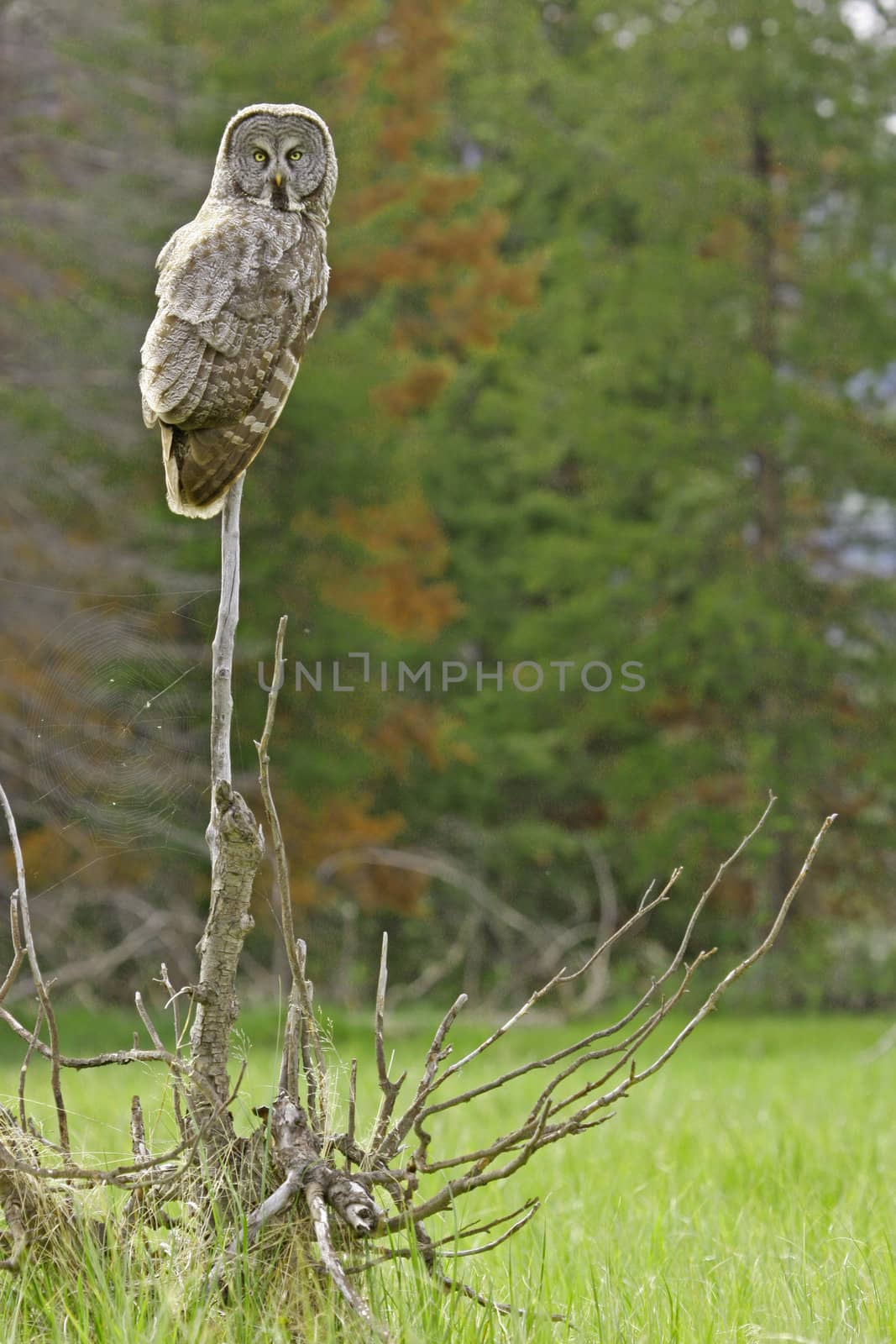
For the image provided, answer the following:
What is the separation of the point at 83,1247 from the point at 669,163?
11.6 meters

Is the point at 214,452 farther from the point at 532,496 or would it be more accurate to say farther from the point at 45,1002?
the point at 532,496

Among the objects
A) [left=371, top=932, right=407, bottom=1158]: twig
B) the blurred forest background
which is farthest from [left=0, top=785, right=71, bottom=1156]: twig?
the blurred forest background

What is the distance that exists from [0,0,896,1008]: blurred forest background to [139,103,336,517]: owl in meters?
7.15

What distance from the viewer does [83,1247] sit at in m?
2.29

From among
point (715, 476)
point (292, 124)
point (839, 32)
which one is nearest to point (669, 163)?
point (839, 32)

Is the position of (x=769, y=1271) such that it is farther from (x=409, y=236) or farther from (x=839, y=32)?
(x=409, y=236)

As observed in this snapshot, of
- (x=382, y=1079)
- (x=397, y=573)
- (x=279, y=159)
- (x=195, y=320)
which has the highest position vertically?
(x=279, y=159)

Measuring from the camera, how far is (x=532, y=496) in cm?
1382

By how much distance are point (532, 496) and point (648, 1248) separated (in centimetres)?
1090

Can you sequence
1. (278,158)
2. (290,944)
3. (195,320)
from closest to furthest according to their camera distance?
(290,944)
(195,320)
(278,158)

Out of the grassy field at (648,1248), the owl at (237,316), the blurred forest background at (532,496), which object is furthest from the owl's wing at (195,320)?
the blurred forest background at (532,496)

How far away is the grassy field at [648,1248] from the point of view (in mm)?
2215

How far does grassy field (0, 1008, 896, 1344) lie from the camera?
2.21 meters

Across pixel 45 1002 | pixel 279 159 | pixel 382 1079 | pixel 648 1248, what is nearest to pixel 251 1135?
pixel 382 1079
